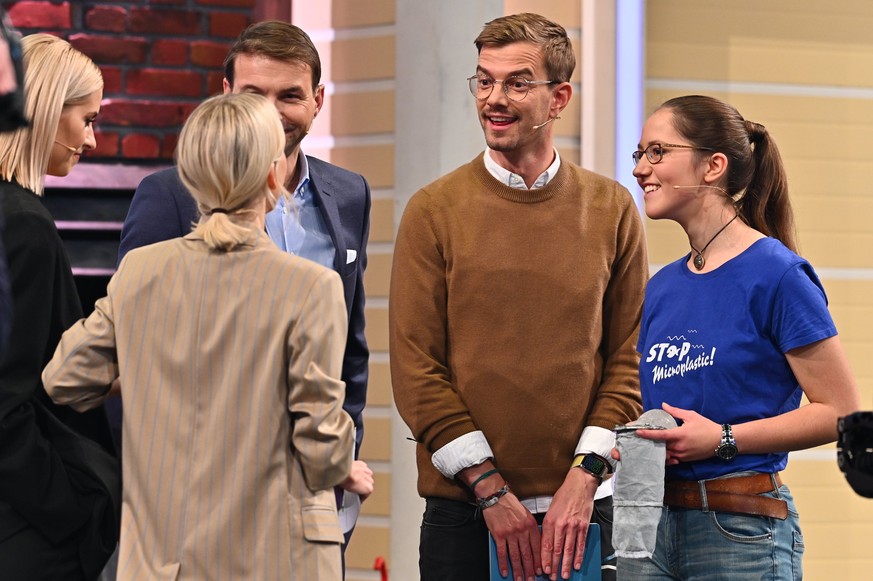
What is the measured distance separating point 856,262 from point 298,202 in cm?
225

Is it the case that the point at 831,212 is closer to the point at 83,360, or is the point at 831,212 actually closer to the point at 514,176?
the point at 514,176

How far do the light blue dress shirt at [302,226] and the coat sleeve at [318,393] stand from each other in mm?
643

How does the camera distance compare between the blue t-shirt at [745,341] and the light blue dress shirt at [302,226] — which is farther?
the light blue dress shirt at [302,226]

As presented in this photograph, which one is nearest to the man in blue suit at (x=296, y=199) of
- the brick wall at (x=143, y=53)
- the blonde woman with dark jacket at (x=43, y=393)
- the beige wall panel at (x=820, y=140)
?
the blonde woman with dark jacket at (x=43, y=393)

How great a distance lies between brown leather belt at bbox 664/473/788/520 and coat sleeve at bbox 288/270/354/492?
2.35 ft

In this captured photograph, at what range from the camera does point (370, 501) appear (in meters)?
3.65

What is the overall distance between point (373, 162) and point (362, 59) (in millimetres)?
349

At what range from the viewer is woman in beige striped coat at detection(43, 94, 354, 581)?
6.00 feet

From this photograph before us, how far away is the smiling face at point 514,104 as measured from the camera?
8.46ft

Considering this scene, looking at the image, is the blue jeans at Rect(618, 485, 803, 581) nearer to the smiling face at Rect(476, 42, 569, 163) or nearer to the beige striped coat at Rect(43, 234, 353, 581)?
the beige striped coat at Rect(43, 234, 353, 581)

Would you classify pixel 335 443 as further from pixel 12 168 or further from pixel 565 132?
pixel 565 132

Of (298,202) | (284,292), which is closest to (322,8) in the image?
(298,202)

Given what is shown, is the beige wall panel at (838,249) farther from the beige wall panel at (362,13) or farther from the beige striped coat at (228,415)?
the beige striped coat at (228,415)

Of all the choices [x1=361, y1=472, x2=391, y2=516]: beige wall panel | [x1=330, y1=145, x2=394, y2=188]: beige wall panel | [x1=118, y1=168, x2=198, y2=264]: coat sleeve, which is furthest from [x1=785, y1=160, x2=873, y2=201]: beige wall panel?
[x1=118, y1=168, x2=198, y2=264]: coat sleeve
